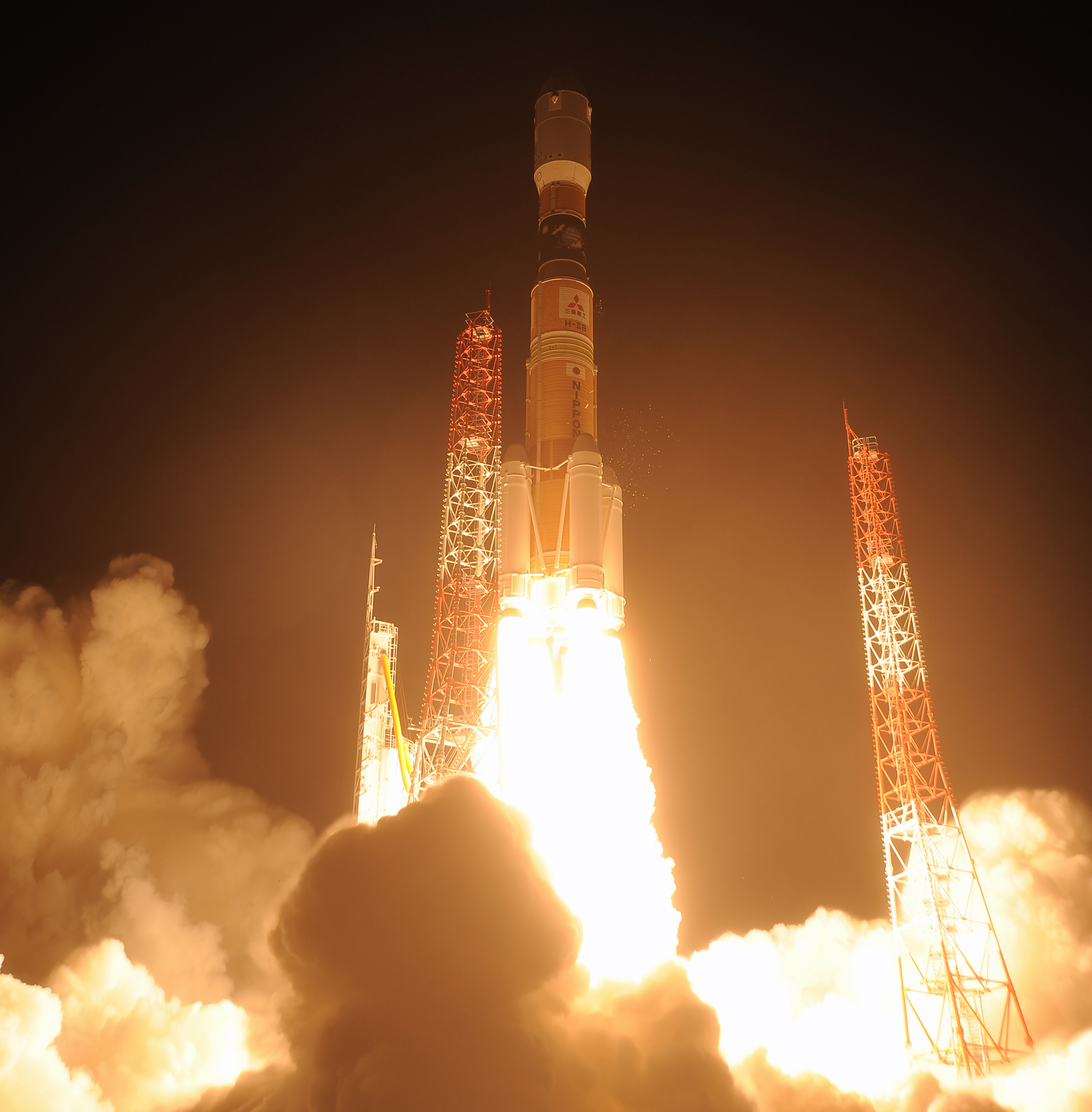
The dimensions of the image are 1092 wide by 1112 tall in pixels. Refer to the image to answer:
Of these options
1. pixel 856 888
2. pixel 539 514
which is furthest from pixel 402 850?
pixel 856 888

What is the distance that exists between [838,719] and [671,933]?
608 inches

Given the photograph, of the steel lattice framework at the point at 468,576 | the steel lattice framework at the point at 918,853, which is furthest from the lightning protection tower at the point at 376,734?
the steel lattice framework at the point at 918,853

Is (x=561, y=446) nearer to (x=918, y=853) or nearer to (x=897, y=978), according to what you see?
(x=918, y=853)

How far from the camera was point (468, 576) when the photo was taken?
31.1 m

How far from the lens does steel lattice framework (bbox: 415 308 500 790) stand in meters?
28.8

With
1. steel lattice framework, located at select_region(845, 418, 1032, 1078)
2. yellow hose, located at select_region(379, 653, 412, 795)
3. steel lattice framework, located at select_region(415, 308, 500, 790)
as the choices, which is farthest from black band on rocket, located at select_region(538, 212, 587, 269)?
yellow hose, located at select_region(379, 653, 412, 795)

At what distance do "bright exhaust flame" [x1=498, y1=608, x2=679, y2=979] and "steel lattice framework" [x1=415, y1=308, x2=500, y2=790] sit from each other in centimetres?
572

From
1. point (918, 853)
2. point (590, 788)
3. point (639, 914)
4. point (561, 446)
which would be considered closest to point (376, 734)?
point (561, 446)

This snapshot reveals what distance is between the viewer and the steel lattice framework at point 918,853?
26.5 metres

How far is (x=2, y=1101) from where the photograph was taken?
20875 mm

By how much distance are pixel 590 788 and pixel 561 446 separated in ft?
23.3

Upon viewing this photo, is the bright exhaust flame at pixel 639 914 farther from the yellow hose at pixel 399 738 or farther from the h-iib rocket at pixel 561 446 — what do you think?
the yellow hose at pixel 399 738

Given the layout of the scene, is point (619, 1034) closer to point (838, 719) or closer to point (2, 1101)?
point (2, 1101)

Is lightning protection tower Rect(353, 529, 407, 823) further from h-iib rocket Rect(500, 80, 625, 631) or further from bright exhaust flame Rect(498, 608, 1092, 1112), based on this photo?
h-iib rocket Rect(500, 80, 625, 631)
